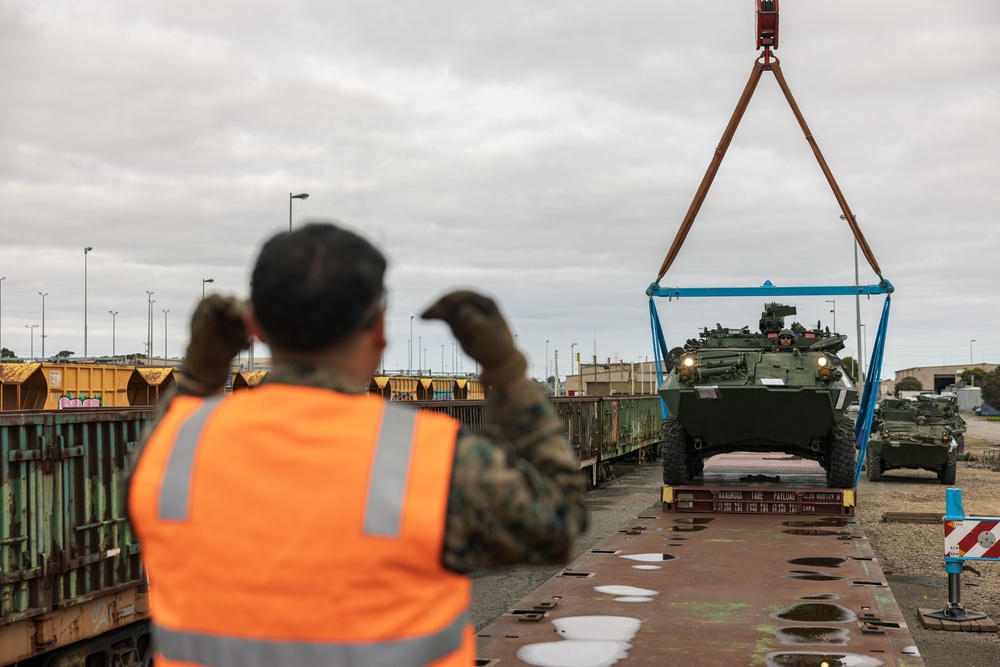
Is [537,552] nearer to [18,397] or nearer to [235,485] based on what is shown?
[235,485]

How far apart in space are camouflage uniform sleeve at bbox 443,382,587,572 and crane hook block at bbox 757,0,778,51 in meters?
10.9

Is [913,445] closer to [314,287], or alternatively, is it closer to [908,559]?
[908,559]

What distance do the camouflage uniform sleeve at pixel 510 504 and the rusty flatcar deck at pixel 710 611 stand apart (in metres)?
3.05

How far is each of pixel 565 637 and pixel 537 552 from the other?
3560 millimetres

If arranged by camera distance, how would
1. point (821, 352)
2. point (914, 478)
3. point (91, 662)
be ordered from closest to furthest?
1. point (91, 662)
2. point (821, 352)
3. point (914, 478)

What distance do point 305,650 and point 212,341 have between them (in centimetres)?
68

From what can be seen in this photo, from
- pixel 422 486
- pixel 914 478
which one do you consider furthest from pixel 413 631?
pixel 914 478

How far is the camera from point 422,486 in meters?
1.60

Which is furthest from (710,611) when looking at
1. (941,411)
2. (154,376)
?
(154,376)

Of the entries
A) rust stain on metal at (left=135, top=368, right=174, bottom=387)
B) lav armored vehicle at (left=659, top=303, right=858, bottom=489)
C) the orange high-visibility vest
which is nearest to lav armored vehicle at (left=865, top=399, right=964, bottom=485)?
lav armored vehicle at (left=659, top=303, right=858, bottom=489)

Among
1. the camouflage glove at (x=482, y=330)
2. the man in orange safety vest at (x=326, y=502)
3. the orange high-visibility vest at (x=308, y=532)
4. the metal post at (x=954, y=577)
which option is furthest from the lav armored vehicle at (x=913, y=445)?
the orange high-visibility vest at (x=308, y=532)

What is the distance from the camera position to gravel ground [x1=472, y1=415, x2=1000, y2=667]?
799cm

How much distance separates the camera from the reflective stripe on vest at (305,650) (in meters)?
1.61

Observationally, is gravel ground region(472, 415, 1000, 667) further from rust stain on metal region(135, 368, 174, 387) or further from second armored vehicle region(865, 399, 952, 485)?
rust stain on metal region(135, 368, 174, 387)
